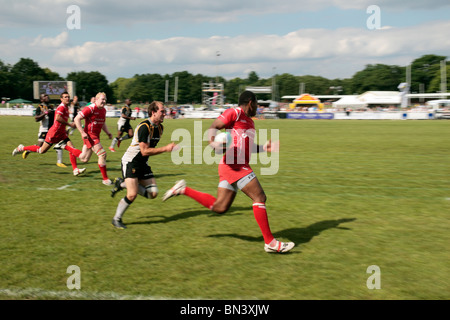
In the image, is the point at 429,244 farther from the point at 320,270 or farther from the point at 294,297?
the point at 294,297

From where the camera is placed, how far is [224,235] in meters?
6.27

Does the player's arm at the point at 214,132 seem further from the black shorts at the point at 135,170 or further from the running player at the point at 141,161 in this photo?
the black shorts at the point at 135,170

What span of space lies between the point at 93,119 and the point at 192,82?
408ft

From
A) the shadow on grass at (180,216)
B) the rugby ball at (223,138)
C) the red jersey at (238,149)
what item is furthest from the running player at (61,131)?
the rugby ball at (223,138)

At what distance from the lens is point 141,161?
6.82 metres

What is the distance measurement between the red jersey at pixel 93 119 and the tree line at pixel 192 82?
81599 millimetres

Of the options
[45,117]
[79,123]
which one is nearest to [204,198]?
[79,123]

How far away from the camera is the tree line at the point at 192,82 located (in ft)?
337

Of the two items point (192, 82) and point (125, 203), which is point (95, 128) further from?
point (192, 82)

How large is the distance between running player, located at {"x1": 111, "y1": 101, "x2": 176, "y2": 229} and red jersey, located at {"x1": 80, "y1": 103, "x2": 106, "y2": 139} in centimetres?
426

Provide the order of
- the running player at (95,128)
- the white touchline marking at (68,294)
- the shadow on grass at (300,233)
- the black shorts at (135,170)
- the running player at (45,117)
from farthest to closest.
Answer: the running player at (45,117) < the running player at (95,128) < the black shorts at (135,170) < the shadow on grass at (300,233) < the white touchline marking at (68,294)

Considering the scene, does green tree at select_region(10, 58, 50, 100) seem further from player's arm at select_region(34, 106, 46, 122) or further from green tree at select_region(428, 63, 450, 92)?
green tree at select_region(428, 63, 450, 92)

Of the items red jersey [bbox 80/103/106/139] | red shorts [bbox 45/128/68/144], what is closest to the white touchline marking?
red jersey [bbox 80/103/106/139]

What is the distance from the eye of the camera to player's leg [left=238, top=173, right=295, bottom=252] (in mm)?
5426
